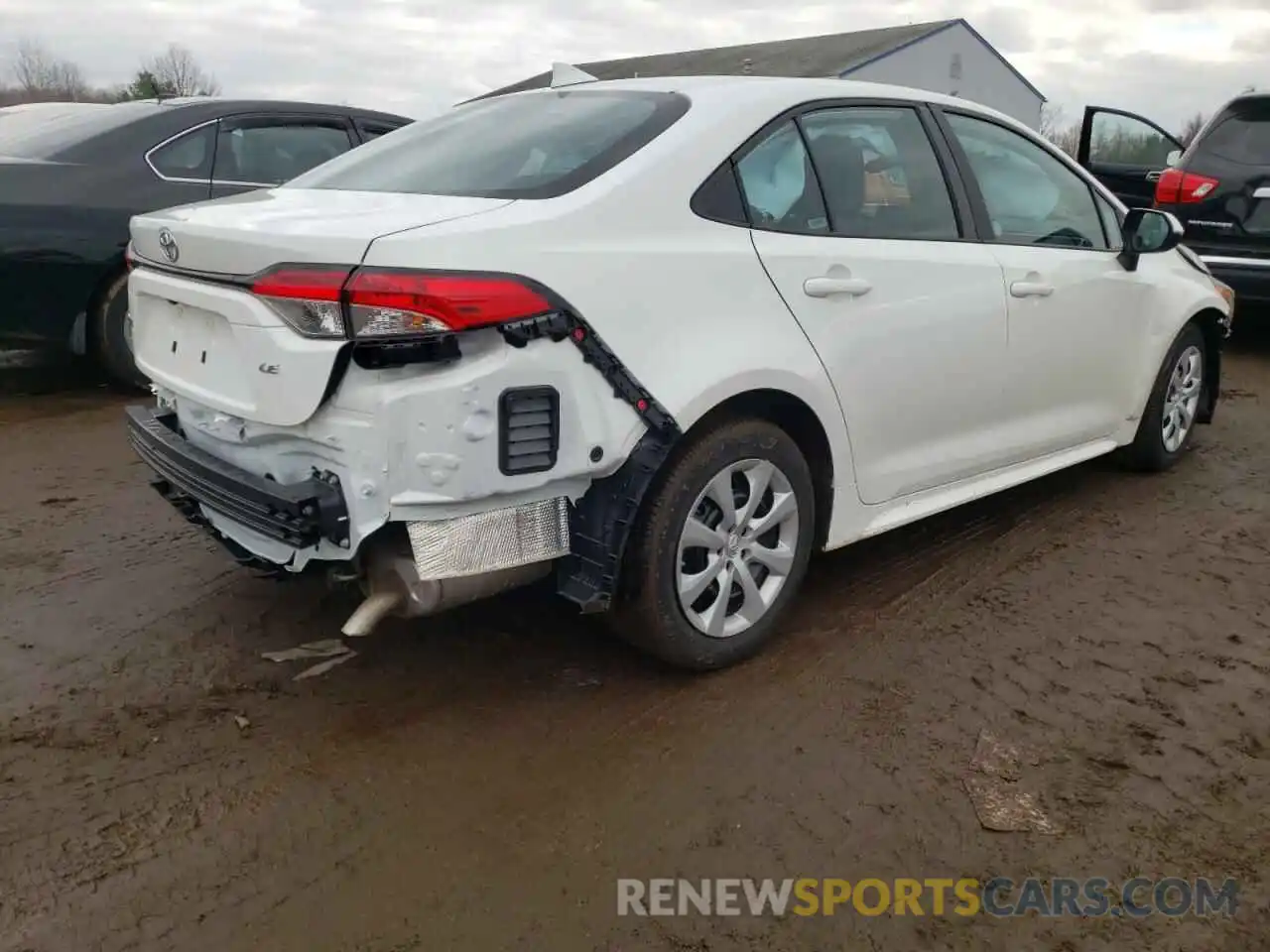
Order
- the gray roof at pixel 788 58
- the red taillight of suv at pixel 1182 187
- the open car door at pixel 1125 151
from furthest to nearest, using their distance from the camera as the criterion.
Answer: the gray roof at pixel 788 58 < the open car door at pixel 1125 151 < the red taillight of suv at pixel 1182 187

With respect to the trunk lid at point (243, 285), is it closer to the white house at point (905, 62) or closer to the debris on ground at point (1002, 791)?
the debris on ground at point (1002, 791)

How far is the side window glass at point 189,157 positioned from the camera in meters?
5.70

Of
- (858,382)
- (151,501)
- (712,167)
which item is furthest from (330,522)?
(151,501)

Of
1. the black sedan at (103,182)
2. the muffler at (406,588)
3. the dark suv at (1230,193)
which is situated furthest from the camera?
the dark suv at (1230,193)

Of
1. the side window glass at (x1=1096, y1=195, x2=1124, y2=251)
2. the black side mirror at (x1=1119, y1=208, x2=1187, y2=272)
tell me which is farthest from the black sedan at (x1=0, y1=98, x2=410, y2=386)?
the black side mirror at (x1=1119, y1=208, x2=1187, y2=272)

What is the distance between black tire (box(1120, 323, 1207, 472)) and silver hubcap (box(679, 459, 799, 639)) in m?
2.47

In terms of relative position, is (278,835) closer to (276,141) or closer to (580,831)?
(580,831)

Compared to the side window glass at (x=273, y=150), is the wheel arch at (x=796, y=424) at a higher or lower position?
lower

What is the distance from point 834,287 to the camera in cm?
309

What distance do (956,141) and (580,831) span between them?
2.68 m

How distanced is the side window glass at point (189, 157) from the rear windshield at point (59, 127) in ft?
0.82

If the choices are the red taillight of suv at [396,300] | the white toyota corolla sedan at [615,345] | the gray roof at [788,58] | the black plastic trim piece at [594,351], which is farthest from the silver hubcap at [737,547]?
the gray roof at [788,58]

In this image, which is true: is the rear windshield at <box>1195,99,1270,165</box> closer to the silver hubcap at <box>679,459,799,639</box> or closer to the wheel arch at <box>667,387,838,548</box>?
the wheel arch at <box>667,387,838,548</box>

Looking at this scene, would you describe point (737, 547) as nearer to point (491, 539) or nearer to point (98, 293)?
point (491, 539)
